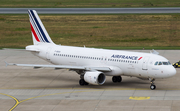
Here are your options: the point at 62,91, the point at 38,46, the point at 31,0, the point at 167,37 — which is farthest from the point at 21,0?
the point at 62,91

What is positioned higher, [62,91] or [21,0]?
[21,0]

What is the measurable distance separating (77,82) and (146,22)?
53361 mm

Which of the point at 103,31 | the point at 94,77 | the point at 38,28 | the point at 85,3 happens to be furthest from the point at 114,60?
the point at 85,3

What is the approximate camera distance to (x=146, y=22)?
9162 centimetres

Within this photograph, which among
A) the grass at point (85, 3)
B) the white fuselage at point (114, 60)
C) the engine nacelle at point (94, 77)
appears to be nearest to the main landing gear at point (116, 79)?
the white fuselage at point (114, 60)

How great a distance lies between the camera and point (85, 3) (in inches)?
5138

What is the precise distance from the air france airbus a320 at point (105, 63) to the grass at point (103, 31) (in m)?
25.1

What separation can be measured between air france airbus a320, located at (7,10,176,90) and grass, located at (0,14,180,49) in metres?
25.1

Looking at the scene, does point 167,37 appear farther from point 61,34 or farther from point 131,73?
point 131,73

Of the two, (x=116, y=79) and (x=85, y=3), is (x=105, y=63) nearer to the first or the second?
(x=116, y=79)

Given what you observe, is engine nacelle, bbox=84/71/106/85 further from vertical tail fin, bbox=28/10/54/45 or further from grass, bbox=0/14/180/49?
grass, bbox=0/14/180/49

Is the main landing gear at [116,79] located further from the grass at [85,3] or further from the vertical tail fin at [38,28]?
the grass at [85,3]

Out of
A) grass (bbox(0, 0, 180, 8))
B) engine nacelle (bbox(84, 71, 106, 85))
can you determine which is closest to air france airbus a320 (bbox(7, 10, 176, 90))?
engine nacelle (bbox(84, 71, 106, 85))

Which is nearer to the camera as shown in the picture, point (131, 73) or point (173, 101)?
point (173, 101)
